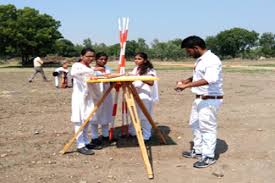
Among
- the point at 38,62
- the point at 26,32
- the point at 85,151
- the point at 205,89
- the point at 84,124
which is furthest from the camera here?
the point at 26,32

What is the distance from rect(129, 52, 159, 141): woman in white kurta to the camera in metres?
6.73

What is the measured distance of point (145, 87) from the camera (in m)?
6.93

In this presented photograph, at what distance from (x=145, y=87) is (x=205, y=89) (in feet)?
5.57

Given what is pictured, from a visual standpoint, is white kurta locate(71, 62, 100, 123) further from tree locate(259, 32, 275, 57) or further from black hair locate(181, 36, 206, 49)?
tree locate(259, 32, 275, 57)

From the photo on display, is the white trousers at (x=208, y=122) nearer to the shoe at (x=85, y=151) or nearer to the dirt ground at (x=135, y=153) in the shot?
the dirt ground at (x=135, y=153)

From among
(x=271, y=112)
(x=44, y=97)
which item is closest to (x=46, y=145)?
(x=271, y=112)

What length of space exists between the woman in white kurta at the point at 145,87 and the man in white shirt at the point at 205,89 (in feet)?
4.40

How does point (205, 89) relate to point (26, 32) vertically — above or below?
below

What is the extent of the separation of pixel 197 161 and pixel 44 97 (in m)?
9.29

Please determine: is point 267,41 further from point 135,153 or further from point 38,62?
point 135,153

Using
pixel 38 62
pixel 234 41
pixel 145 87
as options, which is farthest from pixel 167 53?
pixel 145 87

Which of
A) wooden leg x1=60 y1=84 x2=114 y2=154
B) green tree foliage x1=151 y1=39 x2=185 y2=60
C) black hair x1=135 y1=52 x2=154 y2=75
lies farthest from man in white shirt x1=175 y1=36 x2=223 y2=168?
green tree foliage x1=151 y1=39 x2=185 y2=60

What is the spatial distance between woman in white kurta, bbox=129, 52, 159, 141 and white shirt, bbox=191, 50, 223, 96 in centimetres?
134

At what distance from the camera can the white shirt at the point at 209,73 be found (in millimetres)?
5113
